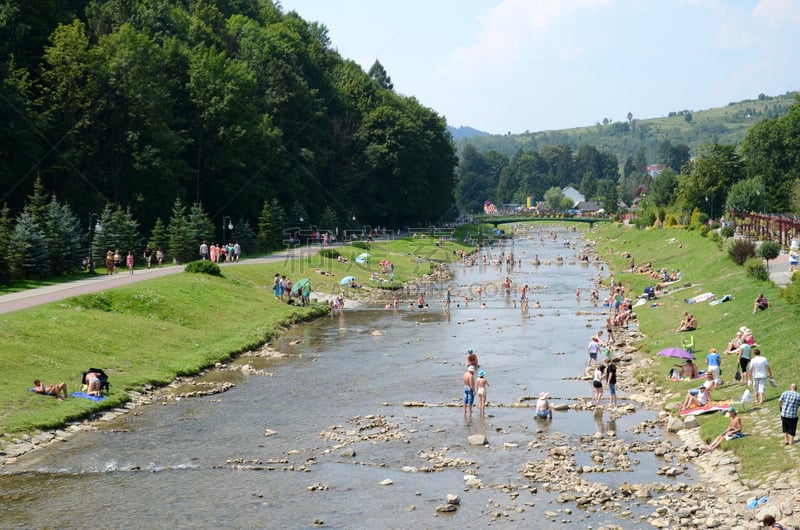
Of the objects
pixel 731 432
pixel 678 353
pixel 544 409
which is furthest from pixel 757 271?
pixel 731 432

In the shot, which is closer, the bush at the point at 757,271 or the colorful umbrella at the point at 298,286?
the bush at the point at 757,271

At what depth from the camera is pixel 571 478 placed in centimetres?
2539

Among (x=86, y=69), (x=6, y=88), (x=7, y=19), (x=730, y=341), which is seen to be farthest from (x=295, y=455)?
(x=7, y=19)

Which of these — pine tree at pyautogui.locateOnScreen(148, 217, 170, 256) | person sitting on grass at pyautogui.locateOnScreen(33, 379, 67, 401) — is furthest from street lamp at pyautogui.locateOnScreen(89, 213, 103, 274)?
person sitting on grass at pyautogui.locateOnScreen(33, 379, 67, 401)

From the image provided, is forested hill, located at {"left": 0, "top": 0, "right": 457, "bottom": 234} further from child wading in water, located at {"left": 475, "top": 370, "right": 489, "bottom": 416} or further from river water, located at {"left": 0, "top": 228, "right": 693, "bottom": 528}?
child wading in water, located at {"left": 475, "top": 370, "right": 489, "bottom": 416}

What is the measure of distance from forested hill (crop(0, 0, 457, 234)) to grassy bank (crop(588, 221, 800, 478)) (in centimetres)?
4319

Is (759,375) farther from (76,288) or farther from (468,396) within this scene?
(76,288)

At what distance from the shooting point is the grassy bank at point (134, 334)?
32406 mm

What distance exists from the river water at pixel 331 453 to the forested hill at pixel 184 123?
3635 centimetres

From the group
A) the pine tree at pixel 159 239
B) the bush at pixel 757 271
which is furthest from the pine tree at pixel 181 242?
the bush at pixel 757 271

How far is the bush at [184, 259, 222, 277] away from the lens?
196 ft

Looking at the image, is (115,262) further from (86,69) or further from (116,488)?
(116,488)

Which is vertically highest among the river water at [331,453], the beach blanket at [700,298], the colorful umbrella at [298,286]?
the colorful umbrella at [298,286]

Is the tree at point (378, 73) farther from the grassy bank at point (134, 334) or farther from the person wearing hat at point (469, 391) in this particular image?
the person wearing hat at point (469, 391)
